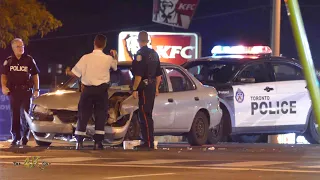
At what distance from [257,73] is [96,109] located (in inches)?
203

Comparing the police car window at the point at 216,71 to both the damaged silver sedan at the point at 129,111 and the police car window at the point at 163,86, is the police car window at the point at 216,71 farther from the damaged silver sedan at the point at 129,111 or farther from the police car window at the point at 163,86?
the police car window at the point at 163,86

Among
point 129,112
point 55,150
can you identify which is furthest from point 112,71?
point 55,150

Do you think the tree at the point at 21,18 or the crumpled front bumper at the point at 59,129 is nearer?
the crumpled front bumper at the point at 59,129

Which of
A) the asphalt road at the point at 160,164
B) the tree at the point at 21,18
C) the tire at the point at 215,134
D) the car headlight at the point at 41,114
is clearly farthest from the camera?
the tree at the point at 21,18

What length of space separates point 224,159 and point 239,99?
5023mm

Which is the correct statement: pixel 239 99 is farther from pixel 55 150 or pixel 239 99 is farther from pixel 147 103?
pixel 55 150

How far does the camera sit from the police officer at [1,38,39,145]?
12750mm

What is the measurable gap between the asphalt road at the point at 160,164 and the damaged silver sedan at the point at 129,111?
16.9 inches

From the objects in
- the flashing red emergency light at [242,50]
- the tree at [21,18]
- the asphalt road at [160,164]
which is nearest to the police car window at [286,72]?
the flashing red emergency light at [242,50]

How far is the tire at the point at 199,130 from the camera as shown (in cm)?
1352

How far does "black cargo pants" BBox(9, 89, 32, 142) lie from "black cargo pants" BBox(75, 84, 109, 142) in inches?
66.3

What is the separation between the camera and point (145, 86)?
11734 mm

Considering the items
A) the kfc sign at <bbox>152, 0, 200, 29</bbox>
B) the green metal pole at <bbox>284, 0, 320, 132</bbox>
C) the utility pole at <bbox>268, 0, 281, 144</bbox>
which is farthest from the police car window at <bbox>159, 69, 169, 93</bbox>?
the kfc sign at <bbox>152, 0, 200, 29</bbox>

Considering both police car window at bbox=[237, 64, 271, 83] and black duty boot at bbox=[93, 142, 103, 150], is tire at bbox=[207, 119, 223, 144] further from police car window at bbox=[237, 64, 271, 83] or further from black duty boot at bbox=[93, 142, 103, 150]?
black duty boot at bbox=[93, 142, 103, 150]
